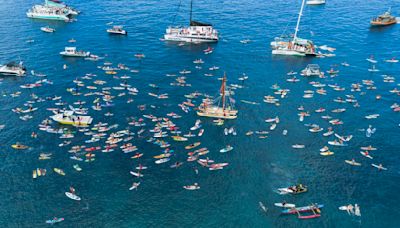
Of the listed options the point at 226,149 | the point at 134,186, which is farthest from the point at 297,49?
the point at 134,186

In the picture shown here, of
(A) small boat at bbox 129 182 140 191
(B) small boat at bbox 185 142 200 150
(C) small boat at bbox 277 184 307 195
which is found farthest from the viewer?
(B) small boat at bbox 185 142 200 150

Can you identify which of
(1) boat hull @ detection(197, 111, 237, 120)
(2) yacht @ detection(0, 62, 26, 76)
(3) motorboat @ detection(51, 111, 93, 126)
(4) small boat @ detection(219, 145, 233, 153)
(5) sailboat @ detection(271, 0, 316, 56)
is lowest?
(4) small boat @ detection(219, 145, 233, 153)

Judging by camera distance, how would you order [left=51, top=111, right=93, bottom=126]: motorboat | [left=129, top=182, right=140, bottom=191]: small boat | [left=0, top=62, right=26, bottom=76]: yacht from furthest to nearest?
[left=0, top=62, right=26, bottom=76]: yacht < [left=51, top=111, right=93, bottom=126]: motorboat < [left=129, top=182, right=140, bottom=191]: small boat

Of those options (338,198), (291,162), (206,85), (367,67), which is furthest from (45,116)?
(367,67)

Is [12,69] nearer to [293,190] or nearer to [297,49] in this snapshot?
[293,190]

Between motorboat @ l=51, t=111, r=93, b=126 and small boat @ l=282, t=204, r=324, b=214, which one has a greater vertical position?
motorboat @ l=51, t=111, r=93, b=126

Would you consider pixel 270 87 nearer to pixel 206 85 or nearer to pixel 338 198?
pixel 206 85

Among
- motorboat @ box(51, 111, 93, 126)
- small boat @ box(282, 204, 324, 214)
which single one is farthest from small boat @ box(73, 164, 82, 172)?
small boat @ box(282, 204, 324, 214)

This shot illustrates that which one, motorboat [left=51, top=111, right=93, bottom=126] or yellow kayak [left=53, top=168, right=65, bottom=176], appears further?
motorboat [left=51, top=111, right=93, bottom=126]

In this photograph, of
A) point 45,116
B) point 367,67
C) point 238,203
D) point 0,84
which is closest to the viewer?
point 238,203

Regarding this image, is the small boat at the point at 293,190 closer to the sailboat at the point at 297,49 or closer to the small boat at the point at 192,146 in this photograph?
the small boat at the point at 192,146

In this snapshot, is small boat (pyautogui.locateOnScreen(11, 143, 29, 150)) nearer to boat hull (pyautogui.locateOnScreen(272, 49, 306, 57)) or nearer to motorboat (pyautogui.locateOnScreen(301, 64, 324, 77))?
motorboat (pyautogui.locateOnScreen(301, 64, 324, 77))
